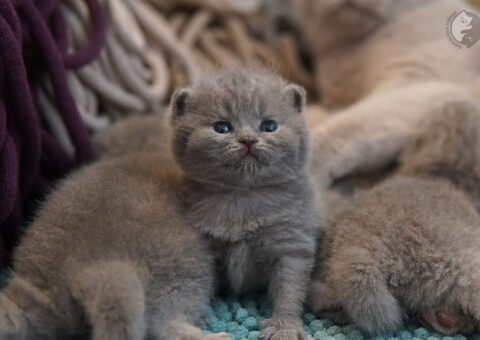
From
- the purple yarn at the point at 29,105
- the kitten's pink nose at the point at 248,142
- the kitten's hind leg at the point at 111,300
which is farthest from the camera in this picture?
the purple yarn at the point at 29,105

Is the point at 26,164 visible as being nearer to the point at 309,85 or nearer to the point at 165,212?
the point at 165,212

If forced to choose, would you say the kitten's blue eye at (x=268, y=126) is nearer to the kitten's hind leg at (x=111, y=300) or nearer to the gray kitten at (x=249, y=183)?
the gray kitten at (x=249, y=183)

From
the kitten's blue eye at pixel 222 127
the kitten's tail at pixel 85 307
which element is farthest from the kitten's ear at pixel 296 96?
the kitten's tail at pixel 85 307

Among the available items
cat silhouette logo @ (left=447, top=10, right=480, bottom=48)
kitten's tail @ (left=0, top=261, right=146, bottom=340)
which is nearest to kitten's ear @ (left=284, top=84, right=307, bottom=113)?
cat silhouette logo @ (left=447, top=10, right=480, bottom=48)

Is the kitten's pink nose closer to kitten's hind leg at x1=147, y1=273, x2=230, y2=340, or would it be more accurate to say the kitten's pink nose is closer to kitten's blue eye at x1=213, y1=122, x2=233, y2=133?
kitten's blue eye at x1=213, y1=122, x2=233, y2=133

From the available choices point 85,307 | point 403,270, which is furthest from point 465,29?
point 85,307

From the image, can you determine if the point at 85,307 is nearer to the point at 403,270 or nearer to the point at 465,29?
the point at 403,270
